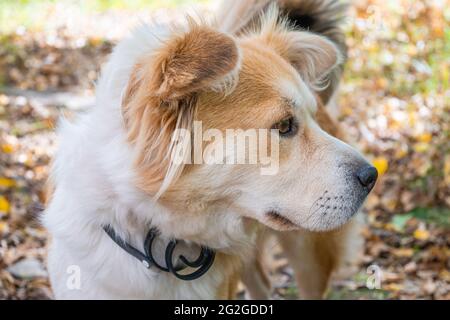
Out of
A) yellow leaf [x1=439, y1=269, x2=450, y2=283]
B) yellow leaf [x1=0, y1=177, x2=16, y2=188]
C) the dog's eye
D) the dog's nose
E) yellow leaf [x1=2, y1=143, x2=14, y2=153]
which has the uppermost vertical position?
yellow leaf [x1=2, y1=143, x2=14, y2=153]

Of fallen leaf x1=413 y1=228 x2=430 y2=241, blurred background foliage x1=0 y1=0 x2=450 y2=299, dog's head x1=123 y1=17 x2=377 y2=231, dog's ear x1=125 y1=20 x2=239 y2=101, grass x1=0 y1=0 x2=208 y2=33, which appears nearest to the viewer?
dog's ear x1=125 y1=20 x2=239 y2=101

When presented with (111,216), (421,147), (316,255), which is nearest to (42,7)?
(421,147)

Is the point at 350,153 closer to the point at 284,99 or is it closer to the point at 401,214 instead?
the point at 284,99

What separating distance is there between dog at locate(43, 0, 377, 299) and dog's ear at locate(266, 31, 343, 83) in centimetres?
11

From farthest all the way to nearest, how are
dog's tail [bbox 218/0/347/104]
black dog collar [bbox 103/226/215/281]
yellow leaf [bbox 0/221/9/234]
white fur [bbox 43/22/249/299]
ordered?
yellow leaf [bbox 0/221/9/234], dog's tail [bbox 218/0/347/104], black dog collar [bbox 103/226/215/281], white fur [bbox 43/22/249/299]

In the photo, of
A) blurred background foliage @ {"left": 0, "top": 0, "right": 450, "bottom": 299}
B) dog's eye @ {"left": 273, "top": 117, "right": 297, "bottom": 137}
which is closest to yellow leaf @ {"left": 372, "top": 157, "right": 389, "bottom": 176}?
blurred background foliage @ {"left": 0, "top": 0, "right": 450, "bottom": 299}

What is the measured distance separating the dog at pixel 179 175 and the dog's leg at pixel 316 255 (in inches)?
33.1

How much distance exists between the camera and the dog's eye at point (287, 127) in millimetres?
2689

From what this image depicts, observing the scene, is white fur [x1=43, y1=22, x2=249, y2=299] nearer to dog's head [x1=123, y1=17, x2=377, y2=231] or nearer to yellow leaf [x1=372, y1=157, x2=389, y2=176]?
dog's head [x1=123, y1=17, x2=377, y2=231]

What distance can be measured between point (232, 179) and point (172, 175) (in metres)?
0.26

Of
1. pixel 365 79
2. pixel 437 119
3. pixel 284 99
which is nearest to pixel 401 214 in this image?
pixel 437 119

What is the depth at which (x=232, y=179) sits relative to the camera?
2.68m

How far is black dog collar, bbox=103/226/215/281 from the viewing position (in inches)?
110

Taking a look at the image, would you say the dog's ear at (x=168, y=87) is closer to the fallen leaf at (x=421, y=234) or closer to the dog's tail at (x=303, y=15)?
the dog's tail at (x=303, y=15)
